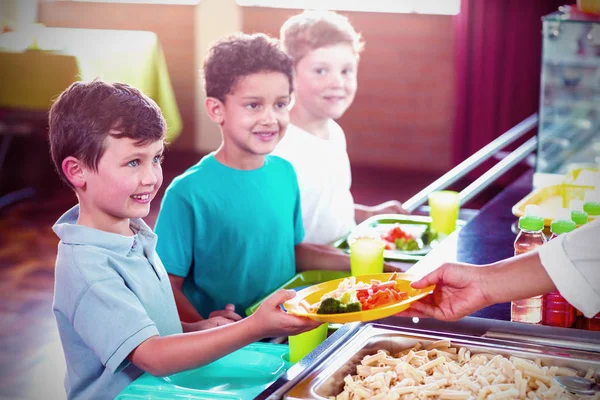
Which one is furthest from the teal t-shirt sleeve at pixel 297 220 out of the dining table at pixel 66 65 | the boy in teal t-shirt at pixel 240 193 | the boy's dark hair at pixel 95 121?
the dining table at pixel 66 65

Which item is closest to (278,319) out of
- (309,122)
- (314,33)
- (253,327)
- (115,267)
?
(253,327)

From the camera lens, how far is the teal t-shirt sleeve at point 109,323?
1234 mm

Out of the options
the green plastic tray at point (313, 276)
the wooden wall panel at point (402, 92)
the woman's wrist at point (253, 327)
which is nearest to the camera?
the woman's wrist at point (253, 327)

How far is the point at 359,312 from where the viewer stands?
1138mm

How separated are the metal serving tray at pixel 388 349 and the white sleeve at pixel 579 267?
3.0 inches

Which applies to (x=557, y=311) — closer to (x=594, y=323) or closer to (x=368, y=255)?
(x=594, y=323)

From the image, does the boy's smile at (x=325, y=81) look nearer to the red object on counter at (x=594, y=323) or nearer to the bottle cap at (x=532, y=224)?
the bottle cap at (x=532, y=224)

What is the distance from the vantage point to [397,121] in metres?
6.05

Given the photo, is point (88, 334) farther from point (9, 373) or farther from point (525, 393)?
point (9, 373)

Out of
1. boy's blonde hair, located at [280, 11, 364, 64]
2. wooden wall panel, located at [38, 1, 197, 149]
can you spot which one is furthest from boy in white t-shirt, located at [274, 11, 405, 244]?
wooden wall panel, located at [38, 1, 197, 149]

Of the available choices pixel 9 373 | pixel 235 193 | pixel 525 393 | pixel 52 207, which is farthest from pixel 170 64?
pixel 525 393

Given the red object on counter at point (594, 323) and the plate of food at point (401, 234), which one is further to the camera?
the plate of food at point (401, 234)

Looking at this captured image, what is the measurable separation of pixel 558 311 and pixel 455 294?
203 mm

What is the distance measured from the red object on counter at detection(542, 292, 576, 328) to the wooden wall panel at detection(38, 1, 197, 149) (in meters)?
5.45
